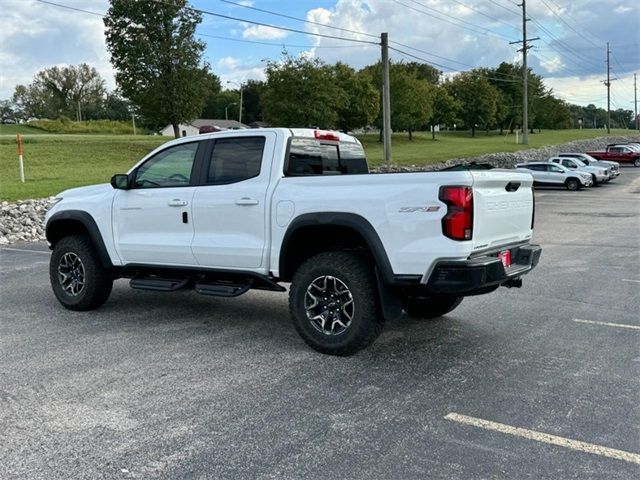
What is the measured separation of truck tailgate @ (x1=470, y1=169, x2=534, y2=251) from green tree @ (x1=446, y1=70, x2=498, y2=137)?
90.0 m

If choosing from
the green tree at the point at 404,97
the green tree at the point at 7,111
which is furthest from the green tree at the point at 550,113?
the green tree at the point at 7,111

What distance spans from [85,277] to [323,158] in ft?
9.80

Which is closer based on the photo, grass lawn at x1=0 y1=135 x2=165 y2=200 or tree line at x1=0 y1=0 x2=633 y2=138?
grass lawn at x1=0 y1=135 x2=165 y2=200

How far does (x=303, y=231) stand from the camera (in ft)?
18.0

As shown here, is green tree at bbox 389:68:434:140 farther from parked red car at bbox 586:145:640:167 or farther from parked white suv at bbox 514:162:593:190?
→ parked white suv at bbox 514:162:593:190

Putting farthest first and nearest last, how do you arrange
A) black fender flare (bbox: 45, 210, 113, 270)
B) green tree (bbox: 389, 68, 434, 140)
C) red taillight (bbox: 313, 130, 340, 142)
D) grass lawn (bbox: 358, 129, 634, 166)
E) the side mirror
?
green tree (bbox: 389, 68, 434, 140) → grass lawn (bbox: 358, 129, 634, 166) → black fender flare (bbox: 45, 210, 113, 270) → the side mirror → red taillight (bbox: 313, 130, 340, 142)

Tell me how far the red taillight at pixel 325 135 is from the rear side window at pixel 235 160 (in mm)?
596

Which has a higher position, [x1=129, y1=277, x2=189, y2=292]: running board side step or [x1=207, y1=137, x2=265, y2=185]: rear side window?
[x1=207, y1=137, x2=265, y2=185]: rear side window

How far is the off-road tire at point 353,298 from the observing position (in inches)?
203

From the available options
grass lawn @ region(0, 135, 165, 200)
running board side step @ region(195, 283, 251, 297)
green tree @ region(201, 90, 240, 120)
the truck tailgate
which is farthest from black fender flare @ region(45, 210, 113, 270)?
green tree @ region(201, 90, 240, 120)

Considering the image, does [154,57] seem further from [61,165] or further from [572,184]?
[572,184]

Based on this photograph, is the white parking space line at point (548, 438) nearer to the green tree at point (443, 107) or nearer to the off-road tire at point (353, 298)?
the off-road tire at point (353, 298)

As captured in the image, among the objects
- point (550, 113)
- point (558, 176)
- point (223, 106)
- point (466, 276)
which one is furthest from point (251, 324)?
point (223, 106)

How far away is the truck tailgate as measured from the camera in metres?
4.83
